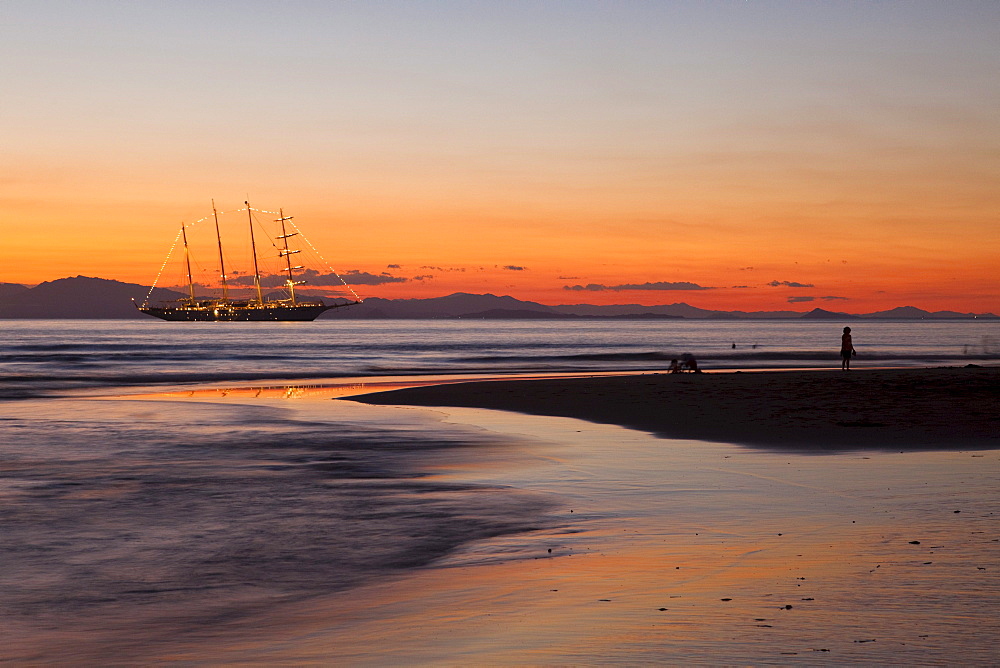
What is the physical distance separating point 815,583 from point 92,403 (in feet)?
97.9

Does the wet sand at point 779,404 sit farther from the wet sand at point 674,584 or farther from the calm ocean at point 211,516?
the calm ocean at point 211,516

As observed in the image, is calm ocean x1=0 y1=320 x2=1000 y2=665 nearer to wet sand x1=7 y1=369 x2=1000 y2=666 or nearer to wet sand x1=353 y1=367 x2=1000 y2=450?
wet sand x1=7 y1=369 x2=1000 y2=666

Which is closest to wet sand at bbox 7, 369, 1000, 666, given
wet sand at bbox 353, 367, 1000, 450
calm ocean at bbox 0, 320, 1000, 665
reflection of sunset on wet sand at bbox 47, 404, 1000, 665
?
reflection of sunset on wet sand at bbox 47, 404, 1000, 665

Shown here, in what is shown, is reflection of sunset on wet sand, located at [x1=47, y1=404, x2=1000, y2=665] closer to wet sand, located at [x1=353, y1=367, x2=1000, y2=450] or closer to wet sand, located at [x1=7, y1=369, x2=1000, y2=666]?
wet sand, located at [x1=7, y1=369, x2=1000, y2=666]

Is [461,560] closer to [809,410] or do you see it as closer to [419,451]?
[419,451]

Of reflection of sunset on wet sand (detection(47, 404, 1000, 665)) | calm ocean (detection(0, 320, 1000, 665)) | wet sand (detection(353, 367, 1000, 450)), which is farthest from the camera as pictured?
wet sand (detection(353, 367, 1000, 450))

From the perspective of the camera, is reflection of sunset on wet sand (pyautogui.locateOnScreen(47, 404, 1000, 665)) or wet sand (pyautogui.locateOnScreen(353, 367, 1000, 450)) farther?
wet sand (pyautogui.locateOnScreen(353, 367, 1000, 450))

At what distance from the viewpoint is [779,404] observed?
26234 millimetres

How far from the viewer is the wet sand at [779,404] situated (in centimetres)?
2062

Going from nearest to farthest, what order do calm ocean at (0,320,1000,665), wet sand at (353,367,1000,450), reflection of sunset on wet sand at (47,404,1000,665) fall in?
reflection of sunset on wet sand at (47,404,1000,665)
calm ocean at (0,320,1000,665)
wet sand at (353,367,1000,450)

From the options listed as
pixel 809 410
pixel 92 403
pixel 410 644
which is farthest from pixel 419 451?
pixel 92 403

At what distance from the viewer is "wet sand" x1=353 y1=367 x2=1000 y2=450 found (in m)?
20.6

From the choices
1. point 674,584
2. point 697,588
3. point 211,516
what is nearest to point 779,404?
point 211,516

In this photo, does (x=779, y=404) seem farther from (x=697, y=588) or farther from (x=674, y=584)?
(x=697, y=588)
